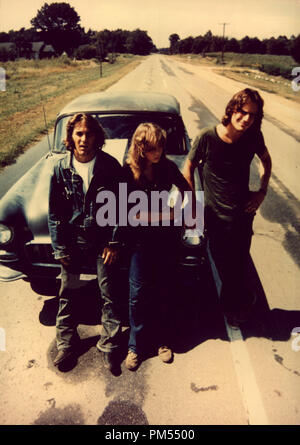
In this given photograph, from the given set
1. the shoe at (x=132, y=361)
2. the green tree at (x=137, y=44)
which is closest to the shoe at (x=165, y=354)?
the shoe at (x=132, y=361)

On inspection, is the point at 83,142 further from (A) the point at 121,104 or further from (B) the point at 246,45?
(B) the point at 246,45

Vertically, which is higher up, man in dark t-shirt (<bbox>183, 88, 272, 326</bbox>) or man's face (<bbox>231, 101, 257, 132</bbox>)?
man's face (<bbox>231, 101, 257, 132</bbox>)

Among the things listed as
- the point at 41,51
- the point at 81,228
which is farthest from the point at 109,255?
the point at 41,51

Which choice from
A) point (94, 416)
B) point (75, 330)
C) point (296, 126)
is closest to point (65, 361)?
point (75, 330)

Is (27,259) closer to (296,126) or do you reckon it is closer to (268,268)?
(268,268)

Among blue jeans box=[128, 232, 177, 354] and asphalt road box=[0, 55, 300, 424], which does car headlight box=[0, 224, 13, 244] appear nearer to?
asphalt road box=[0, 55, 300, 424]

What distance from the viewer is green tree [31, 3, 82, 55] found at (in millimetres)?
89069

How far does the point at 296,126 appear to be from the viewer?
472 inches

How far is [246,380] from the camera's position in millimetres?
2496

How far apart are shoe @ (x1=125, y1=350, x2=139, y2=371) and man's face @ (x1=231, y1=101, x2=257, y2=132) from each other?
2.14 metres

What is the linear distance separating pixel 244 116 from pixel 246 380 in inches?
85.4

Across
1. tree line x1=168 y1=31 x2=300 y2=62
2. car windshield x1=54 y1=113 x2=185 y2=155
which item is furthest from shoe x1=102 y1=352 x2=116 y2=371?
tree line x1=168 y1=31 x2=300 y2=62

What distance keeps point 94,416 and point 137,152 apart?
1.97 meters

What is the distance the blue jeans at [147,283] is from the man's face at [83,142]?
2.66 feet
